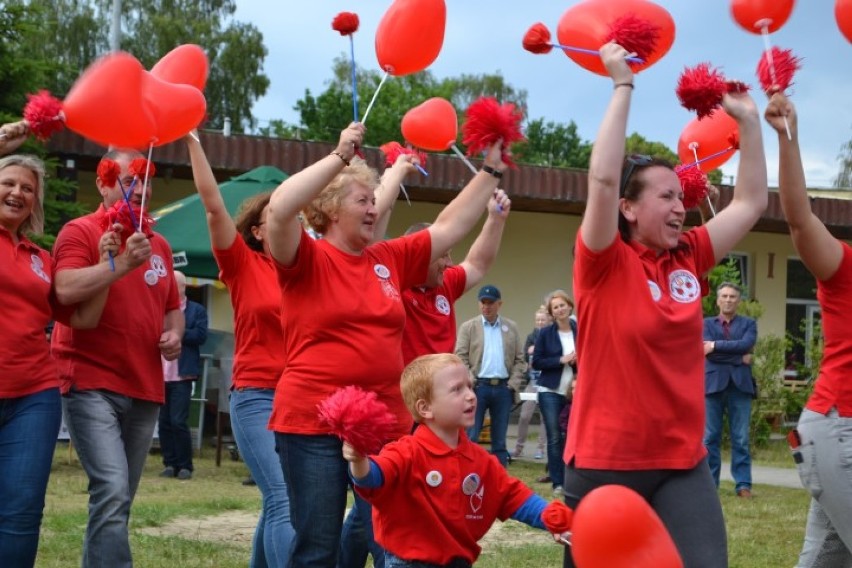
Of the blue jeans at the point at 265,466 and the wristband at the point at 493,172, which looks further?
the blue jeans at the point at 265,466

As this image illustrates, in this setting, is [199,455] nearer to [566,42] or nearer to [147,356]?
[147,356]

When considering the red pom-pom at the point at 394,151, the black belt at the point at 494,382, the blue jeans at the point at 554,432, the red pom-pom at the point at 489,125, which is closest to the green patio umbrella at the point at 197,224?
the black belt at the point at 494,382

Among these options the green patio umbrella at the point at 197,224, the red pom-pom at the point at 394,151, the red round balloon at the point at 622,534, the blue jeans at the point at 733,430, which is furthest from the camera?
the green patio umbrella at the point at 197,224

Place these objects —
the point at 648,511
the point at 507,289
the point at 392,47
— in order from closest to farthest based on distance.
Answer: the point at 648,511 → the point at 392,47 → the point at 507,289

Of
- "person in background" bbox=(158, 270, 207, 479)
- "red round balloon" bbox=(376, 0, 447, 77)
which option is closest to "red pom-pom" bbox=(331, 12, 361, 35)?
"red round balloon" bbox=(376, 0, 447, 77)

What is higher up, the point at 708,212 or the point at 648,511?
the point at 708,212

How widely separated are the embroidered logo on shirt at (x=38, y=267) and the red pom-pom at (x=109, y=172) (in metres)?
0.44

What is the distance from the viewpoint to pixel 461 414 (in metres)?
4.43

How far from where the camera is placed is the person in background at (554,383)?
1173 centimetres

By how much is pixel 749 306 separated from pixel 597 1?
1368cm

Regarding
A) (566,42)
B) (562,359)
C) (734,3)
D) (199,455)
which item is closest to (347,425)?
(566,42)

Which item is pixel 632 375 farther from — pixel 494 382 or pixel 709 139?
pixel 494 382

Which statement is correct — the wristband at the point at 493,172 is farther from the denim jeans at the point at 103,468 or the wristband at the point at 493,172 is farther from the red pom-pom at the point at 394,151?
the denim jeans at the point at 103,468

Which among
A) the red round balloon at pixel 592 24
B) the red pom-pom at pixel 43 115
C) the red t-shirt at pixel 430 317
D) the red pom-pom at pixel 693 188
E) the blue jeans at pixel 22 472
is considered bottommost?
the blue jeans at pixel 22 472
